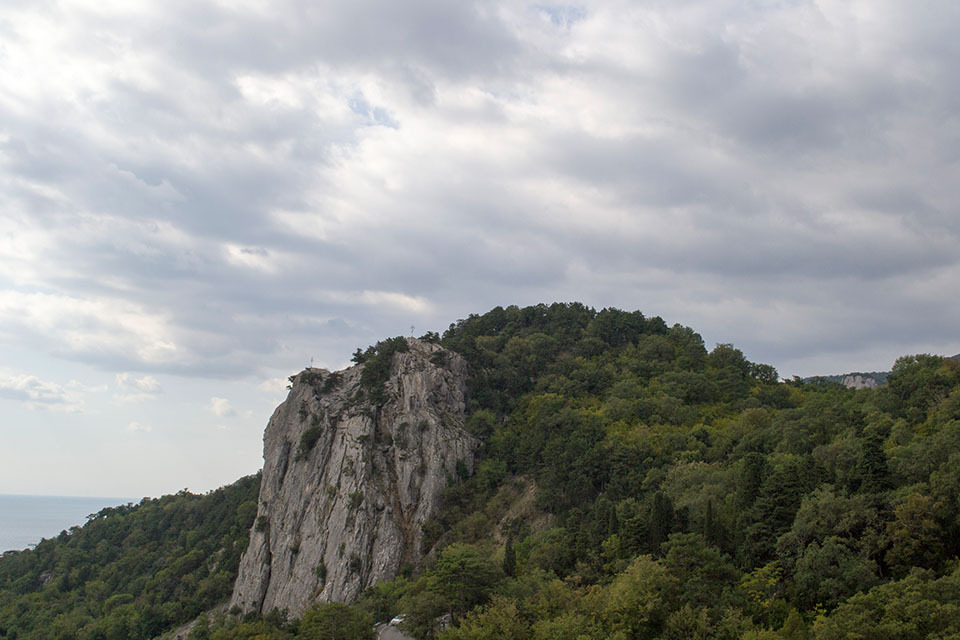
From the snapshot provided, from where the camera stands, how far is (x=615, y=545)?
185ft

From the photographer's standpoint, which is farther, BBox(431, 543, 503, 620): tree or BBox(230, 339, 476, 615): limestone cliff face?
BBox(230, 339, 476, 615): limestone cliff face

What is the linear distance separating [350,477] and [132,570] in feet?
153

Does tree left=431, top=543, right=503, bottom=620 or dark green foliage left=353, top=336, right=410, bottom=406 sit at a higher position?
dark green foliage left=353, top=336, right=410, bottom=406

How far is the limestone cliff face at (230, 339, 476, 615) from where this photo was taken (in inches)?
3290

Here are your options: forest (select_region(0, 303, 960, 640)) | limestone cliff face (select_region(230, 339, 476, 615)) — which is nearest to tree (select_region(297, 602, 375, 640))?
forest (select_region(0, 303, 960, 640))

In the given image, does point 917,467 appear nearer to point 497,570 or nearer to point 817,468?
point 817,468

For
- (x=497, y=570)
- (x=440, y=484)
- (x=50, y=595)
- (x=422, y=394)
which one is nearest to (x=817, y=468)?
(x=497, y=570)

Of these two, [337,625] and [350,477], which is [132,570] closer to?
[350,477]

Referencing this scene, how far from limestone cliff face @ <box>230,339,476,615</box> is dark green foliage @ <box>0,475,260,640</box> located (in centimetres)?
931

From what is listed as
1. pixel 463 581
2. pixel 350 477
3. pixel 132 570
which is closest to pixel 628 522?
pixel 463 581

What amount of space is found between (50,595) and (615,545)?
97.2 m

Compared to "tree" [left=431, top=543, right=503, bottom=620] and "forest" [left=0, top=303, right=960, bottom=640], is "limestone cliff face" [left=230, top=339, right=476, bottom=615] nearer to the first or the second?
"forest" [left=0, top=303, right=960, bottom=640]

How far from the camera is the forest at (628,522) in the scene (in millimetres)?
42375

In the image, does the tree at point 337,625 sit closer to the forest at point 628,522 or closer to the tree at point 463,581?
the forest at point 628,522
